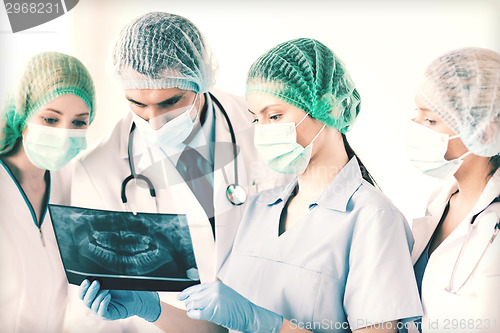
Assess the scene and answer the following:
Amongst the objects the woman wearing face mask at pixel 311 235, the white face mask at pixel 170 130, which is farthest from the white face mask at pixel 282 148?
the white face mask at pixel 170 130

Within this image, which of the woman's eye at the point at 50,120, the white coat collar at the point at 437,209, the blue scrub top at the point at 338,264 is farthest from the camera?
the woman's eye at the point at 50,120

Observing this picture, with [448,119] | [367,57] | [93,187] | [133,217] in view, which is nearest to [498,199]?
[448,119]

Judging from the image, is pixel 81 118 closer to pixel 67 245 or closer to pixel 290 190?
pixel 67 245

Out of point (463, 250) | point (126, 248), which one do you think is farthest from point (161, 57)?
point (463, 250)

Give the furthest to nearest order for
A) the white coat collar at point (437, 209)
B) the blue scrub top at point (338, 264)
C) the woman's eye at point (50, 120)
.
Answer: the woman's eye at point (50, 120)
the white coat collar at point (437, 209)
the blue scrub top at point (338, 264)

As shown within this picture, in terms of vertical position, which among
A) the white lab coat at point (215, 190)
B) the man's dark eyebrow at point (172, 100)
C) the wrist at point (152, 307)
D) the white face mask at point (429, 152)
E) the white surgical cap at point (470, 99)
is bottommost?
the wrist at point (152, 307)

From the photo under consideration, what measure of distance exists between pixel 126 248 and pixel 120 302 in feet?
0.63

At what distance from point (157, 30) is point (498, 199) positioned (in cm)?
131

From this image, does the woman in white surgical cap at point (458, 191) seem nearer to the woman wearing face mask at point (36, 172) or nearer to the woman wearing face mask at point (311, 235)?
the woman wearing face mask at point (311, 235)

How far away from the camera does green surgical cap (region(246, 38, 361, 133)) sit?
181 cm

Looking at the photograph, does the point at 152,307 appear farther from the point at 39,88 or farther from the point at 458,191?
the point at 458,191

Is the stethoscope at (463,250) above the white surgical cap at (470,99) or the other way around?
the other way around

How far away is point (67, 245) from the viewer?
1.98 metres

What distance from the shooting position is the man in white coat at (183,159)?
6.39 ft
